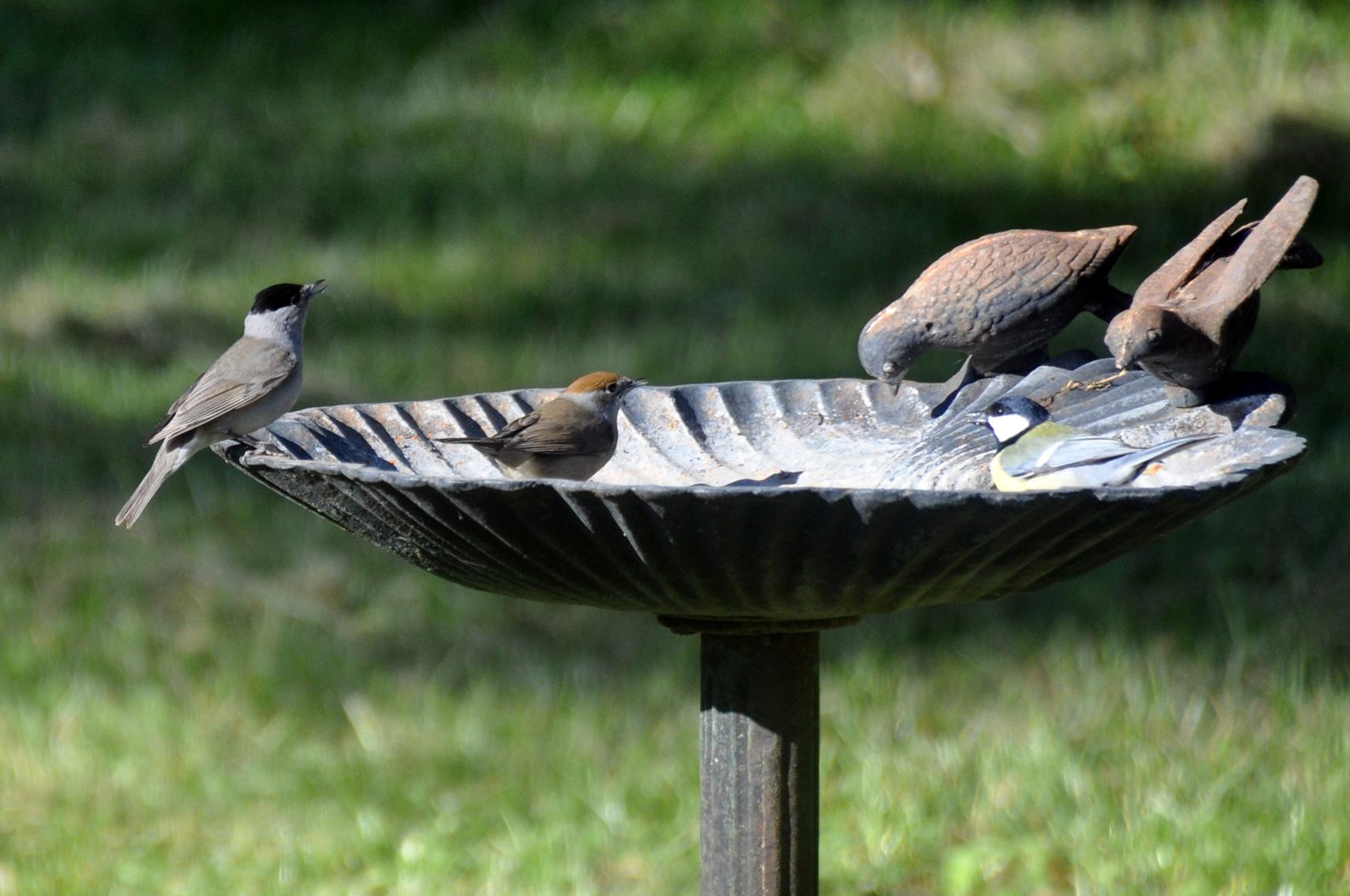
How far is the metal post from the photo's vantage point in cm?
247

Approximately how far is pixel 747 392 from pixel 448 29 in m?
5.91

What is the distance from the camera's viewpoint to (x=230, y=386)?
346 cm

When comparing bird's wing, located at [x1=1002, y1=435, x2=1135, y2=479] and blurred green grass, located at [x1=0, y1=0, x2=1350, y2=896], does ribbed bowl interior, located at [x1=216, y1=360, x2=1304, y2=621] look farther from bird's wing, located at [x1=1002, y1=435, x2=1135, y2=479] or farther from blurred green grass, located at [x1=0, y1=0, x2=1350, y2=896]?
blurred green grass, located at [x1=0, y1=0, x2=1350, y2=896]

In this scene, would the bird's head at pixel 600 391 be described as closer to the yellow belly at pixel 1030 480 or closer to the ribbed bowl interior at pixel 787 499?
the ribbed bowl interior at pixel 787 499

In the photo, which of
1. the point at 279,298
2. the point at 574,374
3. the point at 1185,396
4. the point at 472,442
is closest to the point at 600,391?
the point at 472,442

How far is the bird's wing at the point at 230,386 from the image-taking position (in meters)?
3.43

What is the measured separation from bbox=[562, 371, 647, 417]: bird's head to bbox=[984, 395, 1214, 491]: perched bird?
2.25ft

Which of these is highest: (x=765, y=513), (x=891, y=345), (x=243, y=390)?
(x=243, y=390)

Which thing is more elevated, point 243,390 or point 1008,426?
point 243,390

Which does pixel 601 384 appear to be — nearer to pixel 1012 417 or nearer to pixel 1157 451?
pixel 1012 417

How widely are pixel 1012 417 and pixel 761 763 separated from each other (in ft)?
2.03

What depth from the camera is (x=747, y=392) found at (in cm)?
284

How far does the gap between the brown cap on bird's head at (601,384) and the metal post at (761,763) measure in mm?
476

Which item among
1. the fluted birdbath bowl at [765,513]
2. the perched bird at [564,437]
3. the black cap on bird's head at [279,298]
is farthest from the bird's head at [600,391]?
the black cap on bird's head at [279,298]
